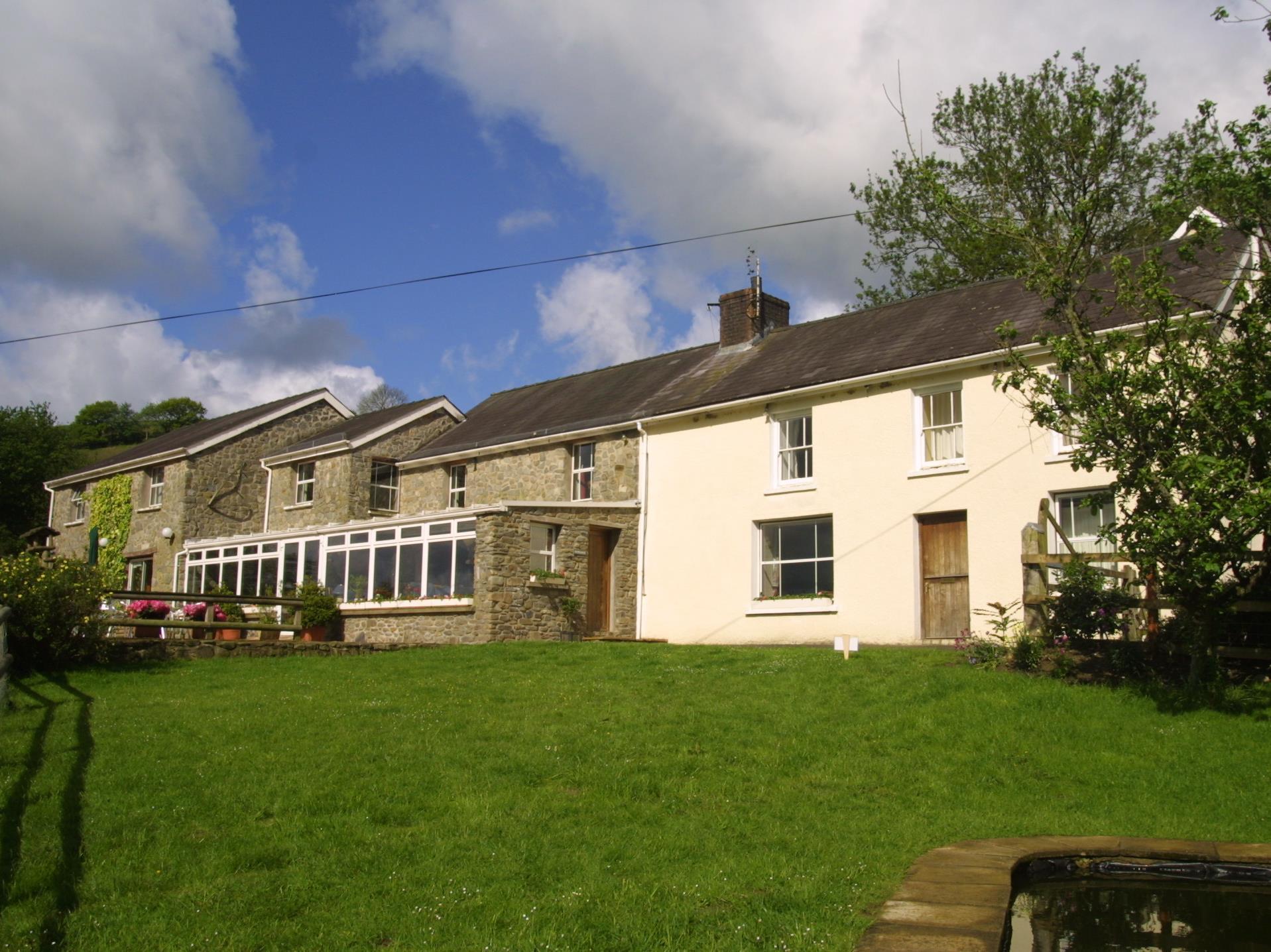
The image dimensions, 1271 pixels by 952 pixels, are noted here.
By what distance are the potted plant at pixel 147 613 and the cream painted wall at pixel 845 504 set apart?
1063 cm

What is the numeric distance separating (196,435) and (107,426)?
2028 inches

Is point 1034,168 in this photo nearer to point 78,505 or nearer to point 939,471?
point 939,471

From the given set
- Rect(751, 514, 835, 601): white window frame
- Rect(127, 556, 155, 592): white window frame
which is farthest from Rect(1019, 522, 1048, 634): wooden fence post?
Rect(127, 556, 155, 592): white window frame

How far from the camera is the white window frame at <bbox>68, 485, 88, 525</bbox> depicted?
126ft

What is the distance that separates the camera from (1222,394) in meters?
11.4

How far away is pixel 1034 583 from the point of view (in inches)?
552

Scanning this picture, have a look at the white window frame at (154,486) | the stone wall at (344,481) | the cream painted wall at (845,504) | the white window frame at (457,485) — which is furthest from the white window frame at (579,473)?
the white window frame at (154,486)

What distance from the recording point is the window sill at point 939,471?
747 inches

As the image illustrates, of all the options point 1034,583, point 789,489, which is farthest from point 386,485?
point 1034,583

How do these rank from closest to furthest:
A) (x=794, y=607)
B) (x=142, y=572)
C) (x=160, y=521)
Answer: (x=794, y=607)
(x=160, y=521)
(x=142, y=572)

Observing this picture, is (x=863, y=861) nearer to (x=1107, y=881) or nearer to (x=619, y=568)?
(x=1107, y=881)

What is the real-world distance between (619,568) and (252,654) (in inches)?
302

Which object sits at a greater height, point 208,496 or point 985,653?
point 208,496

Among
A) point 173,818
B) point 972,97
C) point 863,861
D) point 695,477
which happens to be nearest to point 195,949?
point 173,818
